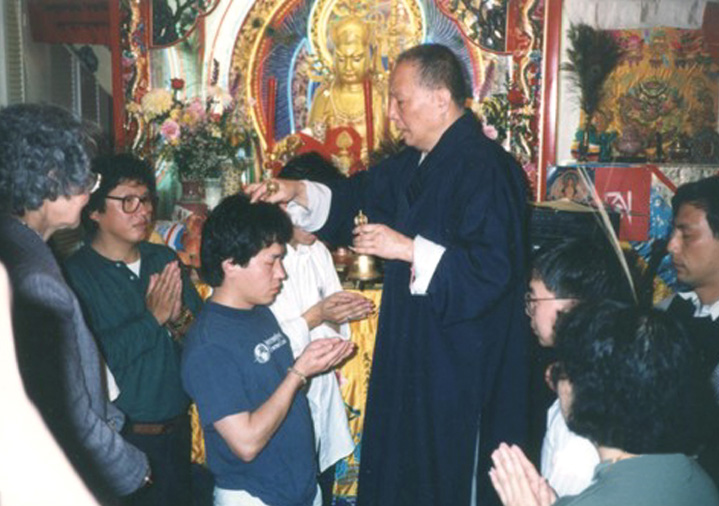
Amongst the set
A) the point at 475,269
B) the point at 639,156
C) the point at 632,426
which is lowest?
the point at 632,426

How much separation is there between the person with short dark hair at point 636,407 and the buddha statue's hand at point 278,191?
4.42ft

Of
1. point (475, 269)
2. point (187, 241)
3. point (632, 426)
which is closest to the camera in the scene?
point (632, 426)

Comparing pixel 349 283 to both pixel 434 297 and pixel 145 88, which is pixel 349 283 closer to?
→ pixel 434 297

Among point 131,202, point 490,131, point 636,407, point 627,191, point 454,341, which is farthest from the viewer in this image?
point 627,191

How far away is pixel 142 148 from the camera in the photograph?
187 inches

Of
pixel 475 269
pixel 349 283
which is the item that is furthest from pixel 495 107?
pixel 475 269

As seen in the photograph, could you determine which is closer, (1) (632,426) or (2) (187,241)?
(1) (632,426)

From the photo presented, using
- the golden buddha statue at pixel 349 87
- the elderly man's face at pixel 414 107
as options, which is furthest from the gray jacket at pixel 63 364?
the golden buddha statue at pixel 349 87

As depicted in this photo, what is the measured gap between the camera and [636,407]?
139 centimetres

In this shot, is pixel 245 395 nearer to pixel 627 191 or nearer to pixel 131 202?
pixel 131 202

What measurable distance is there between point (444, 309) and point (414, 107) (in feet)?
2.44

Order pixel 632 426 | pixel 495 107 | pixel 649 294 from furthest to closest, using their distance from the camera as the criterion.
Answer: pixel 495 107
pixel 649 294
pixel 632 426

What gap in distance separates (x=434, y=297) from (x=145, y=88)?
3310 mm

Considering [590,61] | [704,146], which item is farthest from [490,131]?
[704,146]
